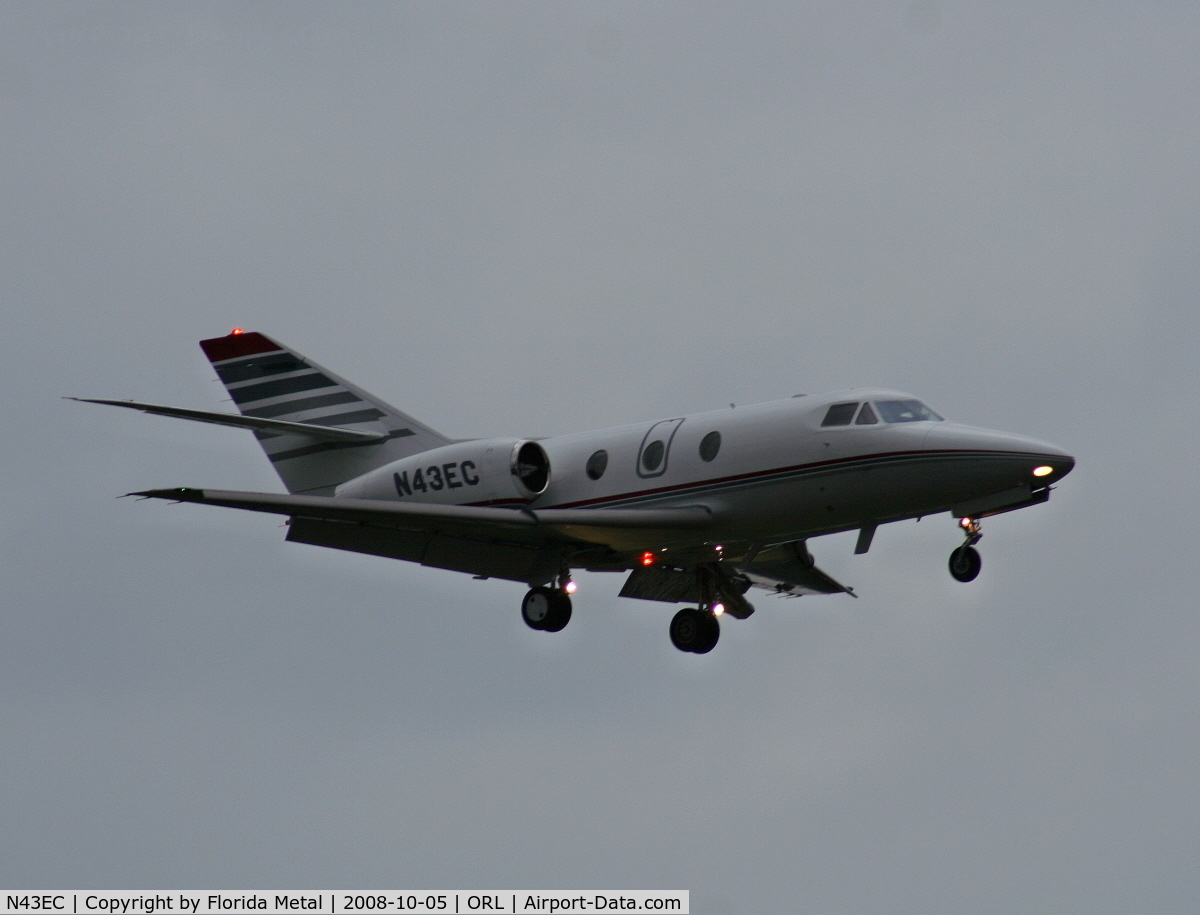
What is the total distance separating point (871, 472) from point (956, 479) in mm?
1173

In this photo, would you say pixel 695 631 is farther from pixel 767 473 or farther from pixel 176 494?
pixel 176 494

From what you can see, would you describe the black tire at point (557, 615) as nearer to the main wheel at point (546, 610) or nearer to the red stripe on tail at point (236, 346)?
the main wheel at point (546, 610)

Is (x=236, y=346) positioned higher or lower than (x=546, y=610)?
higher

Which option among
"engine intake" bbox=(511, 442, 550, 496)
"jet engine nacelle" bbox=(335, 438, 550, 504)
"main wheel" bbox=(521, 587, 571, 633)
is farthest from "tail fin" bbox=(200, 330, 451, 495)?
"main wheel" bbox=(521, 587, 571, 633)

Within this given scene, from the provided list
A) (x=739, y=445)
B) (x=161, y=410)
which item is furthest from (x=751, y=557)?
(x=161, y=410)

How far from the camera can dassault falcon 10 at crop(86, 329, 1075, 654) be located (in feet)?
80.0

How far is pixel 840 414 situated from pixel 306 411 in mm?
10123

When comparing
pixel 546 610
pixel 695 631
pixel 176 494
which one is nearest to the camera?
pixel 176 494

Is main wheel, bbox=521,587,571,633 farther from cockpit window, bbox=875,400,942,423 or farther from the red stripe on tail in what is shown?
the red stripe on tail

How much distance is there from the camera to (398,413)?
30.0m

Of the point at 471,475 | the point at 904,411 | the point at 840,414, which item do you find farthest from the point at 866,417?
the point at 471,475

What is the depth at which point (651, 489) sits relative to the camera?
26.1m

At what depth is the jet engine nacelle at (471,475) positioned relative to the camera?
26.8 metres

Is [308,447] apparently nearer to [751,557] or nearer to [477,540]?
[477,540]
